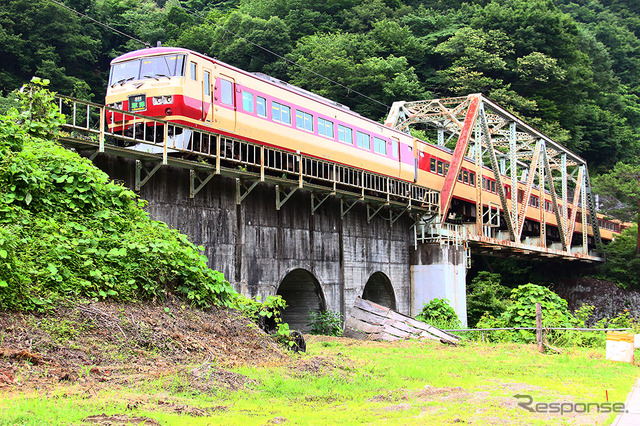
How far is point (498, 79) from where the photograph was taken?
60344 millimetres

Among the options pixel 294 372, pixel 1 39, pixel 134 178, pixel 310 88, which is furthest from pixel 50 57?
pixel 294 372

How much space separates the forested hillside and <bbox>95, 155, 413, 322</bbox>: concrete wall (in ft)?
97.4

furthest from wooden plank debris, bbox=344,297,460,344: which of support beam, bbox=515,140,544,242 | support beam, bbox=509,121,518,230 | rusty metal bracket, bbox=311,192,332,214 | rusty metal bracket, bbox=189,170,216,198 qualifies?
support beam, bbox=509,121,518,230

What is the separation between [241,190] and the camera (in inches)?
782

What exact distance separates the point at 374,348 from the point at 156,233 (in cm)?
824

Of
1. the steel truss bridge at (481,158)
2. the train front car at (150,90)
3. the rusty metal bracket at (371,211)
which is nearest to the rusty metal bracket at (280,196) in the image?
the train front car at (150,90)

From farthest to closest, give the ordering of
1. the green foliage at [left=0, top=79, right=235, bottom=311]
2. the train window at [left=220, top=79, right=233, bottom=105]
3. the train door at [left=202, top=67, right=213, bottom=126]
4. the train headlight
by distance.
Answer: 1. the train window at [left=220, top=79, right=233, bottom=105]
2. the train door at [left=202, top=67, right=213, bottom=126]
3. the train headlight
4. the green foliage at [left=0, top=79, right=235, bottom=311]

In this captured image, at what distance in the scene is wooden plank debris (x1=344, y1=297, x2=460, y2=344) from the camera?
2167 centimetres

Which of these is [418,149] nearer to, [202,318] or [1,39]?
[202,318]

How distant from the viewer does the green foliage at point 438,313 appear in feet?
88.9

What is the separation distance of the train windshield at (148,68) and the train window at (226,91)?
1.55 meters

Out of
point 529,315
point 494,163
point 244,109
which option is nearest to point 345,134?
point 244,109

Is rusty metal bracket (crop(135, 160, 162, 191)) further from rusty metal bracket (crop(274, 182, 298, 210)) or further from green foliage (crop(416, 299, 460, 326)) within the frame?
green foliage (crop(416, 299, 460, 326))

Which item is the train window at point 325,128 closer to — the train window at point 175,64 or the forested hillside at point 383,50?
the train window at point 175,64
